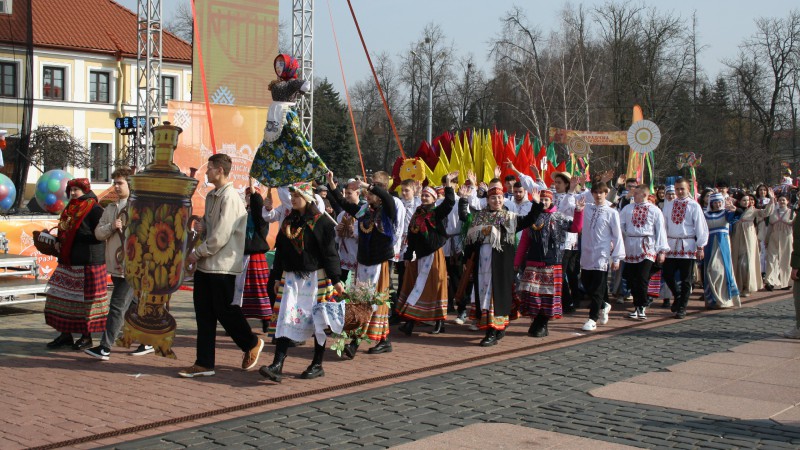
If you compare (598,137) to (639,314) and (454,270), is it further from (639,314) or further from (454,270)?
(454,270)

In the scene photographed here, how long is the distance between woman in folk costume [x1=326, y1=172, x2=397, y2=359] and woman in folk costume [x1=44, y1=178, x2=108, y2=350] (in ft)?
7.89

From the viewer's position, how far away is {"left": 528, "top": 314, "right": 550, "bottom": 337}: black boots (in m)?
10.5

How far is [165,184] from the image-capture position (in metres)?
7.48

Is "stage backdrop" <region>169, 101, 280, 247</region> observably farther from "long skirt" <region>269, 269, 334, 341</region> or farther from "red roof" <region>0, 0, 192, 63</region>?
"red roof" <region>0, 0, 192, 63</region>

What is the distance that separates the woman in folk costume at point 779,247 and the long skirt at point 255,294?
10.4 m

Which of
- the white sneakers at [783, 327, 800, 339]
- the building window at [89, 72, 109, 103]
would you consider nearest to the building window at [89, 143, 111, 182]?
the building window at [89, 72, 109, 103]

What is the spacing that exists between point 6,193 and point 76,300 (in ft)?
23.4

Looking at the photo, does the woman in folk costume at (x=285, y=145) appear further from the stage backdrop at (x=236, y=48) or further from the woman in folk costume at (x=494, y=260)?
the stage backdrop at (x=236, y=48)

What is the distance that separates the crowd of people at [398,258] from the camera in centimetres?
773

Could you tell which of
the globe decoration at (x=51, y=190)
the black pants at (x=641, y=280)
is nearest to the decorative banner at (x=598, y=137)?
the globe decoration at (x=51, y=190)

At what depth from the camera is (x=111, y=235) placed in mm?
8594

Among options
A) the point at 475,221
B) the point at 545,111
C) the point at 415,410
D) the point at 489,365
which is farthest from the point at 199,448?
the point at 545,111

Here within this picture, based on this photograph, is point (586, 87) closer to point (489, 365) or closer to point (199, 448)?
point (489, 365)

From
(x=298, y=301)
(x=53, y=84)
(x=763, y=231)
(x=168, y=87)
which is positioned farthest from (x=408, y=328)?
(x=53, y=84)
